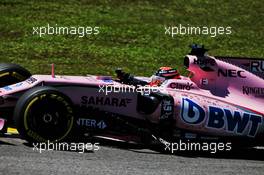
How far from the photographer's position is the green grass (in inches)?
621

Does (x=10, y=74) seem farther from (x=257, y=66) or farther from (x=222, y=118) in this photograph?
(x=257, y=66)

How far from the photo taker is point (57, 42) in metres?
17.2

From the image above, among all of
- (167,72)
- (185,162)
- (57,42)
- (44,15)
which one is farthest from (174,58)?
(185,162)

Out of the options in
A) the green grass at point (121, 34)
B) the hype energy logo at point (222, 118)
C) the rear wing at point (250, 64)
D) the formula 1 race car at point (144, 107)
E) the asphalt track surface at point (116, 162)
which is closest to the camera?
the asphalt track surface at point (116, 162)

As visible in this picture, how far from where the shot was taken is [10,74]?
9.68m
